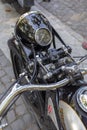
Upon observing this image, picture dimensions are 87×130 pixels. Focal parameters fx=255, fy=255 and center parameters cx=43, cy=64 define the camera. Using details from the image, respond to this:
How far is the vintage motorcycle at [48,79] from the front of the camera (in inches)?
81.7

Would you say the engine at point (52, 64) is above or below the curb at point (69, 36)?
above

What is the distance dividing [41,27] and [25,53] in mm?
357

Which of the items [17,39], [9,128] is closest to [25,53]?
[17,39]

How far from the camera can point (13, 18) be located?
5.89m

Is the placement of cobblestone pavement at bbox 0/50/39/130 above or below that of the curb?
above

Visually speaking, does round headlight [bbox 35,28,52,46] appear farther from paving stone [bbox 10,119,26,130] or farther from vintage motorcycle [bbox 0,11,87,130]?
paving stone [bbox 10,119,26,130]

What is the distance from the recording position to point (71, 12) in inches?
243

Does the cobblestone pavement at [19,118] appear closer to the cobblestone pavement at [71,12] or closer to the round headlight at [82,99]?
the round headlight at [82,99]

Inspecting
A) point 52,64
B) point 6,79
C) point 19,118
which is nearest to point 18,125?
point 19,118

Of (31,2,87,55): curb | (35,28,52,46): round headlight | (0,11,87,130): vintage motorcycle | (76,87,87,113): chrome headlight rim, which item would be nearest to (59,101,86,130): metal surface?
(0,11,87,130): vintage motorcycle

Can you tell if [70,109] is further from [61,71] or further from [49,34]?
[49,34]

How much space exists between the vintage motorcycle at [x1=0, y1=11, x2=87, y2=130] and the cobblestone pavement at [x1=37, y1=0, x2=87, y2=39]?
259 centimetres

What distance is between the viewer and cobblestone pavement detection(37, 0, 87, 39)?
5.68m

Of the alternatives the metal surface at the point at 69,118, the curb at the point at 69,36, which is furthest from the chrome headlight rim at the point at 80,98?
the curb at the point at 69,36
